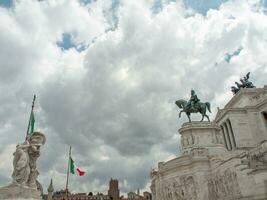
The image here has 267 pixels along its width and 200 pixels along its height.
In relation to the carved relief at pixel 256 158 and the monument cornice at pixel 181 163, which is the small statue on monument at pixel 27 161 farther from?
the monument cornice at pixel 181 163

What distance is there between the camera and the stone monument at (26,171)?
12.1m

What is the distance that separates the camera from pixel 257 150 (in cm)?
3341

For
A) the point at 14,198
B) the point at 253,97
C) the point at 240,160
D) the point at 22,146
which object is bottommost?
the point at 14,198

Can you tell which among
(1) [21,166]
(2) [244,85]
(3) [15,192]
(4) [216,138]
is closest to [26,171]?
(1) [21,166]

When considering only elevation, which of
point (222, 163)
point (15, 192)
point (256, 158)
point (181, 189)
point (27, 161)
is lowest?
point (15, 192)

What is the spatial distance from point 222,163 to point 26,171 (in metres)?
26.1

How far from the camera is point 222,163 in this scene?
34.0 meters

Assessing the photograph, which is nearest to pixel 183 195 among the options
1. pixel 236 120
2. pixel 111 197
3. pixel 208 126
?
pixel 208 126

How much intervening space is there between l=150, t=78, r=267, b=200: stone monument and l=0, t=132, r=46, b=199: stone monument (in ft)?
69.8

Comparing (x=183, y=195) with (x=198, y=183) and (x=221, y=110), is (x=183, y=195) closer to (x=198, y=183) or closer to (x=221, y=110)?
(x=198, y=183)

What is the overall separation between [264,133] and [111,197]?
2830 inches

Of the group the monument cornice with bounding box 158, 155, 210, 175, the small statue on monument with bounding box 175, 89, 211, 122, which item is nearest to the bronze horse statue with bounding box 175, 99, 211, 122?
the small statue on monument with bounding box 175, 89, 211, 122

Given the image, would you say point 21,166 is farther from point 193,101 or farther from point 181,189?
point 193,101

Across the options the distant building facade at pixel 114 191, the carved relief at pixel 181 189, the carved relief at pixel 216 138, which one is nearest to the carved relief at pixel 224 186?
the carved relief at pixel 181 189
